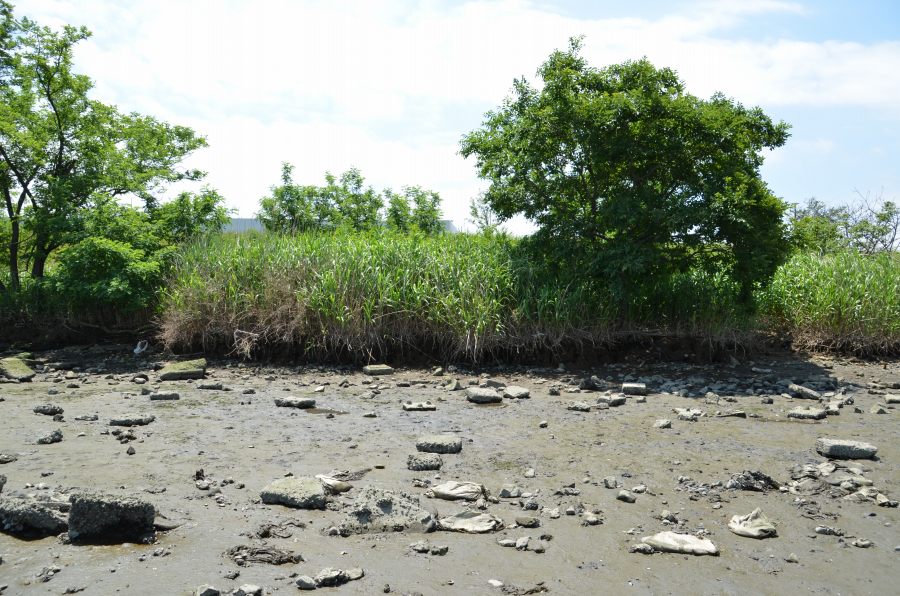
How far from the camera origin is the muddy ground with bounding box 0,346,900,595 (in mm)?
3773

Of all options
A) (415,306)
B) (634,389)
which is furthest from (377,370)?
(634,389)

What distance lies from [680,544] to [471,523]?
4.04ft

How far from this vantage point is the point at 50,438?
6168 millimetres


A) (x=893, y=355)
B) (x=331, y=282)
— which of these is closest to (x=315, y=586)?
(x=331, y=282)

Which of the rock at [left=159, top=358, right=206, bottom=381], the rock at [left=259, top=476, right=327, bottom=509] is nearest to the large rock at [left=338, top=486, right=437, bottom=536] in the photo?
the rock at [left=259, top=476, right=327, bottom=509]

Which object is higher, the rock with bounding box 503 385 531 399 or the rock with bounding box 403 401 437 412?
the rock with bounding box 503 385 531 399

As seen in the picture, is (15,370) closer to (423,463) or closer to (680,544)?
(423,463)

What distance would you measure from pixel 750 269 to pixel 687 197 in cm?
131

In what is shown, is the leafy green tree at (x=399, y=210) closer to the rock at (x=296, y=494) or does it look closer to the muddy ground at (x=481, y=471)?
the muddy ground at (x=481, y=471)

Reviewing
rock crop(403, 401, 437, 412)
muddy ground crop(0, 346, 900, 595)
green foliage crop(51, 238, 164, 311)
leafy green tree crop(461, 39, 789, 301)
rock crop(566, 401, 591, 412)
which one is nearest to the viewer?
muddy ground crop(0, 346, 900, 595)

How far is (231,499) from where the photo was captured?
4797 millimetres

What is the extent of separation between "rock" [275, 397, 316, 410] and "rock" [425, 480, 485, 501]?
128 inches

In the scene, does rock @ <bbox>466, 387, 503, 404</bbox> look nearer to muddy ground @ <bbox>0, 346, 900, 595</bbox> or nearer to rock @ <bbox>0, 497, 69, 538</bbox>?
muddy ground @ <bbox>0, 346, 900, 595</bbox>

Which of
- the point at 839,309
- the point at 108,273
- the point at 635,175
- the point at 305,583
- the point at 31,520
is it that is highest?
the point at 635,175
